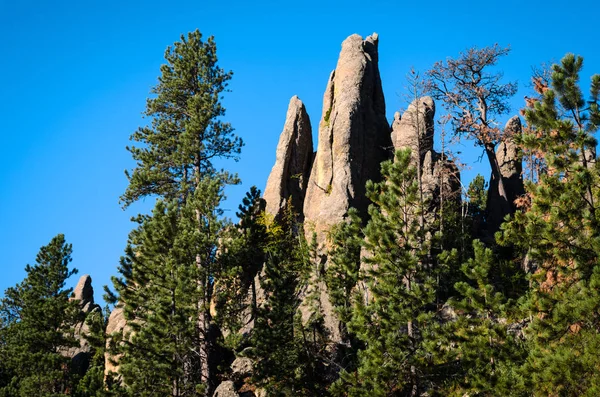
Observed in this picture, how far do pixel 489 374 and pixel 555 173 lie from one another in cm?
567

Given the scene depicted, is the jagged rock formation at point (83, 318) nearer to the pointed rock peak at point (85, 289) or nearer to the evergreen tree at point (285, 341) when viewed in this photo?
the pointed rock peak at point (85, 289)

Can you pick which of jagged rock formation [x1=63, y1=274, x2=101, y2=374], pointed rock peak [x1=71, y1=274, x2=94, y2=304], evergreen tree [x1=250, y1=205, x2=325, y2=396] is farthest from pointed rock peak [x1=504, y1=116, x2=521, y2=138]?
pointed rock peak [x1=71, y1=274, x2=94, y2=304]

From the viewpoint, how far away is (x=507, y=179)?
3575 cm

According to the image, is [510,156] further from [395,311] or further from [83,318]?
[83,318]

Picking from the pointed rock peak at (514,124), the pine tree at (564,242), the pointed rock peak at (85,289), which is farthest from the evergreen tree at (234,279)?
the pointed rock peak at (85,289)

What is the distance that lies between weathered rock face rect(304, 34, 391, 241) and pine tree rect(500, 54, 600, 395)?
15.7 m

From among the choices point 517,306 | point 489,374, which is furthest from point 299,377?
point 517,306

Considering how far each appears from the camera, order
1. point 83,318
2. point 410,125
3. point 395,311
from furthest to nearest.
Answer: point 83,318
point 410,125
point 395,311

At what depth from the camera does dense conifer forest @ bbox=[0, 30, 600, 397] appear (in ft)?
54.5

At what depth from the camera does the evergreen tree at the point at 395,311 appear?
19.6 metres

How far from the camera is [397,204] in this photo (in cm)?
2094

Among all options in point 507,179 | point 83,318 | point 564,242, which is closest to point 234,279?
point 564,242

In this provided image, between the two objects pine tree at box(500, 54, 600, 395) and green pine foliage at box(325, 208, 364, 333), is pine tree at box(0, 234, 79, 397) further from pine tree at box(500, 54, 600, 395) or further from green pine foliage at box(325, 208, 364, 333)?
pine tree at box(500, 54, 600, 395)

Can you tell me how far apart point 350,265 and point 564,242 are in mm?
8291
